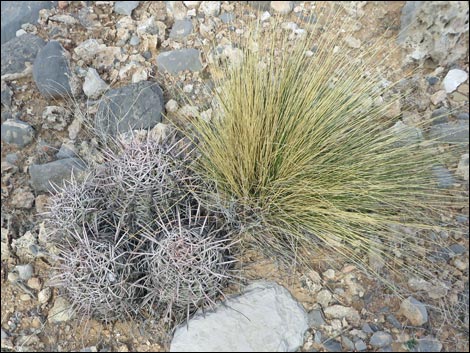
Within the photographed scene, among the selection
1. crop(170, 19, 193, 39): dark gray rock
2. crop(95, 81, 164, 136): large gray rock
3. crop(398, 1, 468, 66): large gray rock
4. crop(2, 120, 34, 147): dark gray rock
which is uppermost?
crop(398, 1, 468, 66): large gray rock

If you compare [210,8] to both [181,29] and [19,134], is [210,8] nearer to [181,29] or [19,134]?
[181,29]

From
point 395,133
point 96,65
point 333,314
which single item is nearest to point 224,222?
point 333,314

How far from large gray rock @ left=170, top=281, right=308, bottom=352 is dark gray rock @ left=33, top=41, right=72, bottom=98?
4.57 feet

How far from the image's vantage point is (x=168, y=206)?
188 cm

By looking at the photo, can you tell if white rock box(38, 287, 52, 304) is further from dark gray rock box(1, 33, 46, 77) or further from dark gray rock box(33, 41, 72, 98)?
dark gray rock box(1, 33, 46, 77)

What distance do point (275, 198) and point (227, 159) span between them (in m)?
0.24

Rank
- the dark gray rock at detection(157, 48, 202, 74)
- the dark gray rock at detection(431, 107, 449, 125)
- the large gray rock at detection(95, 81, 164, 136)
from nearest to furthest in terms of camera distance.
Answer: the large gray rock at detection(95, 81, 164, 136) → the dark gray rock at detection(431, 107, 449, 125) → the dark gray rock at detection(157, 48, 202, 74)

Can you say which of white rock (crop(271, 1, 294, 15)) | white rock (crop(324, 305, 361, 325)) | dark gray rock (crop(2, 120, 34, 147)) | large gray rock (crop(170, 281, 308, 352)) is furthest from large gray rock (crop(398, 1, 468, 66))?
dark gray rock (crop(2, 120, 34, 147))

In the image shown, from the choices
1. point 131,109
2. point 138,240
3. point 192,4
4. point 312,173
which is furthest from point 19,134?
point 312,173

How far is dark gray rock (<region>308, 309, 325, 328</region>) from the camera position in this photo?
5.99 feet

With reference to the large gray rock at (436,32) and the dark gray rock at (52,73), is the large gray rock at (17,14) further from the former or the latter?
the large gray rock at (436,32)

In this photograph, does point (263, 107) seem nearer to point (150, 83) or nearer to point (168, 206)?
point (168, 206)

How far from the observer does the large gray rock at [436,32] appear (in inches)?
104

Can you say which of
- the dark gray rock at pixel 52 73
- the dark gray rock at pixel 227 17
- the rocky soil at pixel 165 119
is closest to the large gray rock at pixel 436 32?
the rocky soil at pixel 165 119
